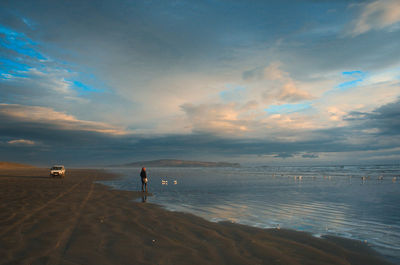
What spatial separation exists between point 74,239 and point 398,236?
12305mm

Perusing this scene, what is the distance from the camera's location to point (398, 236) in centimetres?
1039

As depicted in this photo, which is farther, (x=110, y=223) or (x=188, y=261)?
(x=110, y=223)

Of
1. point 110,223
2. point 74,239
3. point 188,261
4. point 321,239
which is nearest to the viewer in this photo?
point 188,261

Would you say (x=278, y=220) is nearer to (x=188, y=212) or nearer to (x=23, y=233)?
(x=188, y=212)

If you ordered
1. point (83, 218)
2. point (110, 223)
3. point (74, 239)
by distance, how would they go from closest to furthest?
point (74, 239)
point (110, 223)
point (83, 218)

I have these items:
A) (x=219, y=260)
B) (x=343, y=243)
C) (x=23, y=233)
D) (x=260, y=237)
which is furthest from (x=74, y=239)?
(x=343, y=243)

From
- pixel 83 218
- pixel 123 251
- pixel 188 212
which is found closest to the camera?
pixel 123 251

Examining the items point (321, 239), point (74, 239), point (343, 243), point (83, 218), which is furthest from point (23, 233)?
point (343, 243)

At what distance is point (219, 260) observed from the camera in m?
7.21

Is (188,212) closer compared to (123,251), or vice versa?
(123,251)

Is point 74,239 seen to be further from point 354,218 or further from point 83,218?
point 354,218

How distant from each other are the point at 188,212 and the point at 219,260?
8097mm

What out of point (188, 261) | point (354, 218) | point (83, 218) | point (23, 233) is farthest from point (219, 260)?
point (354, 218)

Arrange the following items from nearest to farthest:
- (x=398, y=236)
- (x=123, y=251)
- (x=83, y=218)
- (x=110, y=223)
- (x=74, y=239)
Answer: (x=123, y=251), (x=74, y=239), (x=398, y=236), (x=110, y=223), (x=83, y=218)
